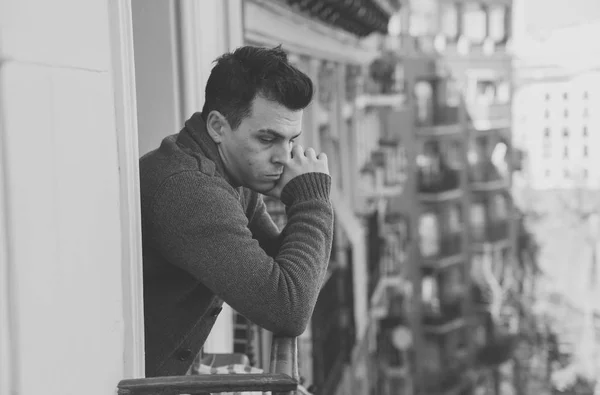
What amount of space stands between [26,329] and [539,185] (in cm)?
2962

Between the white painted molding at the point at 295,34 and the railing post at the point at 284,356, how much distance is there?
3125mm

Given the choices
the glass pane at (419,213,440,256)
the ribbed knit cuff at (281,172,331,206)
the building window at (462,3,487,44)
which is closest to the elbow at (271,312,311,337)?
the ribbed knit cuff at (281,172,331,206)

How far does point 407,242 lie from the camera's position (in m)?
22.1

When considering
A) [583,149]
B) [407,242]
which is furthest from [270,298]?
[583,149]

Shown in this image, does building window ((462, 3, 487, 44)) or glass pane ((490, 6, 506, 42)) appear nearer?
building window ((462, 3, 487, 44))

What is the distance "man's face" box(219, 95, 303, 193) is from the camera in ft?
6.09

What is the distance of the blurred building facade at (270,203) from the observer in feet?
4.81

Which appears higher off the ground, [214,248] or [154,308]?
[214,248]

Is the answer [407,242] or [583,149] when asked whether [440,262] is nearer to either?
[407,242]

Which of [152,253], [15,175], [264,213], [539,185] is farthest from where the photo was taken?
[539,185]

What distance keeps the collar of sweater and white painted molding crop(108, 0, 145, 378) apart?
0.10m

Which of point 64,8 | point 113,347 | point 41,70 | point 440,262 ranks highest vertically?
point 64,8

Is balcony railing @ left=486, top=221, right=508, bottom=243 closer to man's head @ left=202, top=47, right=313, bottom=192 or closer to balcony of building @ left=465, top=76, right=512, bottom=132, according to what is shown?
balcony of building @ left=465, top=76, right=512, bottom=132

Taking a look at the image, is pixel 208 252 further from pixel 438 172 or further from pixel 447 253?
pixel 447 253
